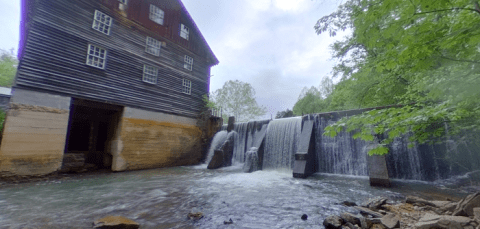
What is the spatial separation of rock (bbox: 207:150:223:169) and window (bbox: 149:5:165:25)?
10725mm

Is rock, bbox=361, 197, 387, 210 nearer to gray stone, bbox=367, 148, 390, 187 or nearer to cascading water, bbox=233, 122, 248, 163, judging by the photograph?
gray stone, bbox=367, 148, 390, 187

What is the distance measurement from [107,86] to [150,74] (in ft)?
9.40

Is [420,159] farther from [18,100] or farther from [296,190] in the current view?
[18,100]

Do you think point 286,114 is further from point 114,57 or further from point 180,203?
point 180,203

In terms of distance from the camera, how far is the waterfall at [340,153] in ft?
31.5

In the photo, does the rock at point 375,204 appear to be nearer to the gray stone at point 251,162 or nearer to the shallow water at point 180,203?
the shallow water at point 180,203

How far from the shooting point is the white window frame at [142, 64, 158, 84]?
41.6ft

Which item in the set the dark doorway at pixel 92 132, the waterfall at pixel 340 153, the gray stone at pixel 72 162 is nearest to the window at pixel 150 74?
the dark doorway at pixel 92 132

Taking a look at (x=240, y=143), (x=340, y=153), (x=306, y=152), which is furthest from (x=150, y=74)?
(x=340, y=153)

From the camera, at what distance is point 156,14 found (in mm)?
13898

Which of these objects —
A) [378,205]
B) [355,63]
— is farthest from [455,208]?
[355,63]

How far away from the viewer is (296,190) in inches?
265

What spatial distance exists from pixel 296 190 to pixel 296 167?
3.06 m

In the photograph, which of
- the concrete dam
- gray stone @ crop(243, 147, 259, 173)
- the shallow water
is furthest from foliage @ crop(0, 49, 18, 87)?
gray stone @ crop(243, 147, 259, 173)
